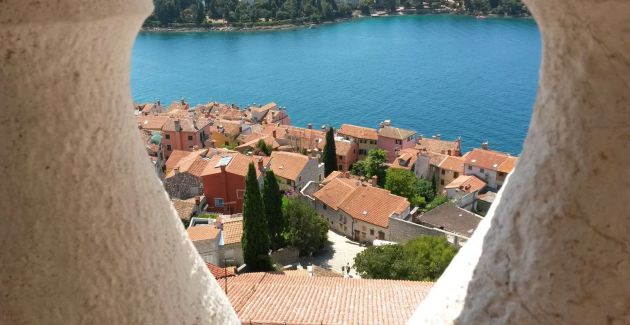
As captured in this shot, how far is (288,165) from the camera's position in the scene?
15398mm

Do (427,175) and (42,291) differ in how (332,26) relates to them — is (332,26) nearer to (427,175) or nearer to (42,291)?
(427,175)

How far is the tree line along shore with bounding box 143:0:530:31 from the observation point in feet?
153

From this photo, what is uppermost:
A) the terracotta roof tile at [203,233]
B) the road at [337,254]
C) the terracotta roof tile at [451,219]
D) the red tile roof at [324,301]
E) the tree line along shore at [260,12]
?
the tree line along shore at [260,12]

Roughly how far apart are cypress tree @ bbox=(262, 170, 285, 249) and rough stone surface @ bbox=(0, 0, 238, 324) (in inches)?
371

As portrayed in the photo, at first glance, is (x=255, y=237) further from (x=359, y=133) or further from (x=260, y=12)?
(x=260, y=12)

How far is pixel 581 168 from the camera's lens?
0.94 meters

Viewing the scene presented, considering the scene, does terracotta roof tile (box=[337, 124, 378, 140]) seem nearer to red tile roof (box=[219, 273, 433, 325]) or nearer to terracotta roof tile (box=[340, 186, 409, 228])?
terracotta roof tile (box=[340, 186, 409, 228])

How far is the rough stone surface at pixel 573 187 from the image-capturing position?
0.89 meters

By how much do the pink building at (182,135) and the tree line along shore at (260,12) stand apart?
95.7ft

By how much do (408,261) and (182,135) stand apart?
11.9m

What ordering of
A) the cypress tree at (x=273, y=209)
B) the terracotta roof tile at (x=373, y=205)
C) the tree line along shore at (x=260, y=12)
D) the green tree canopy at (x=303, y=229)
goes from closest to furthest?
the cypress tree at (x=273, y=209), the green tree canopy at (x=303, y=229), the terracotta roof tile at (x=373, y=205), the tree line along shore at (x=260, y=12)

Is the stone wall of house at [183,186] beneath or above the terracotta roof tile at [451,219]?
above

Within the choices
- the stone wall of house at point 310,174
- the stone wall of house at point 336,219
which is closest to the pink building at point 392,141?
the stone wall of house at point 310,174

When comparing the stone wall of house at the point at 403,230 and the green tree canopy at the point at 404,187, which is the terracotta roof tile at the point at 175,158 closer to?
the green tree canopy at the point at 404,187
